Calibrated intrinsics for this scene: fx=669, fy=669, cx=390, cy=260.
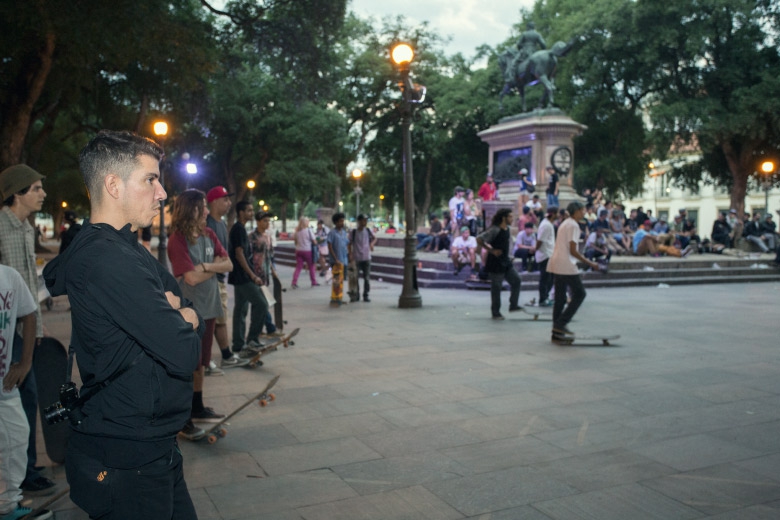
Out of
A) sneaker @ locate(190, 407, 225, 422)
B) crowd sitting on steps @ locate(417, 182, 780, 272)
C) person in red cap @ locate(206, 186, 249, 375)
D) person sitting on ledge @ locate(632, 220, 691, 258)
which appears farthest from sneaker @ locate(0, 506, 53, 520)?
person sitting on ledge @ locate(632, 220, 691, 258)

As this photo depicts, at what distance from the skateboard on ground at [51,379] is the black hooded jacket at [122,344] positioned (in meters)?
2.58

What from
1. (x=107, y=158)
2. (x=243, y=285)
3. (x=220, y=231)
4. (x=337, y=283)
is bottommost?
(x=337, y=283)

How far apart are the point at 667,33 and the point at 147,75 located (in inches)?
987

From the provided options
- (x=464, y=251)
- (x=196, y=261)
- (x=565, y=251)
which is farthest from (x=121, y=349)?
(x=464, y=251)

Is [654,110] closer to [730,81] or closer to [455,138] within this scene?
[730,81]

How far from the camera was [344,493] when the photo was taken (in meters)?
4.20

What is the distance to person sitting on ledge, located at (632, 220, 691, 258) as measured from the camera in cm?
2245

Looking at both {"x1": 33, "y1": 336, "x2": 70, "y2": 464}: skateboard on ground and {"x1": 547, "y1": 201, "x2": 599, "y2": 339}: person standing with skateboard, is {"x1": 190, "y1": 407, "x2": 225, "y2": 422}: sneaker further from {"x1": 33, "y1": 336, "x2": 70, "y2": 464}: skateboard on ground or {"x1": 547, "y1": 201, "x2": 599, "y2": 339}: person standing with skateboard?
{"x1": 547, "y1": 201, "x2": 599, "y2": 339}: person standing with skateboard

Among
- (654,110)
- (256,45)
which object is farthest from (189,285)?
(654,110)

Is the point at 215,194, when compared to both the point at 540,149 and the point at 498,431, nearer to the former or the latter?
the point at 498,431

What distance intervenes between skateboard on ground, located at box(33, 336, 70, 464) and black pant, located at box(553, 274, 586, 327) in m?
6.47

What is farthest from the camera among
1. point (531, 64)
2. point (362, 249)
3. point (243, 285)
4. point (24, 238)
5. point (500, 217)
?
point (531, 64)

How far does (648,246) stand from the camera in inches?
886

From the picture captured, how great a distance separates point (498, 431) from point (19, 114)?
1442 centimetres
